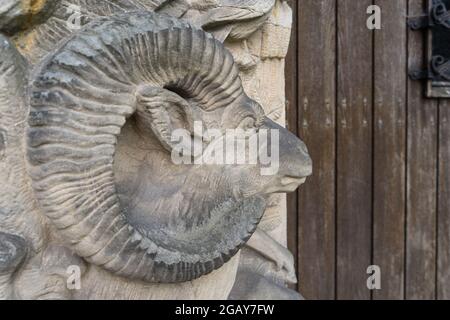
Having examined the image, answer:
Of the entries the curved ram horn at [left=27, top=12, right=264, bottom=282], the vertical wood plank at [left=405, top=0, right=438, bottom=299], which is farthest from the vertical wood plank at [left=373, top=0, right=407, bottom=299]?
the curved ram horn at [left=27, top=12, right=264, bottom=282]

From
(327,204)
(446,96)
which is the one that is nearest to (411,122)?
(446,96)

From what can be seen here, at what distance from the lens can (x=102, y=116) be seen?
632mm

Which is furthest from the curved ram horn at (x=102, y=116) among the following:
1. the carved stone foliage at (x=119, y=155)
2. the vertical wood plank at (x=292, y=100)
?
the vertical wood plank at (x=292, y=100)

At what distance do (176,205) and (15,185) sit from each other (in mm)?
236

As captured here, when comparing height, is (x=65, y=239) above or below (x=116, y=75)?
below

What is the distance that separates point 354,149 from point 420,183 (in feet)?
0.71

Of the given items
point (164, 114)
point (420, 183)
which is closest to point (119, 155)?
point (164, 114)

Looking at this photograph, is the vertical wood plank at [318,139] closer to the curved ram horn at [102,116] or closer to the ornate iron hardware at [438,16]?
the ornate iron hardware at [438,16]

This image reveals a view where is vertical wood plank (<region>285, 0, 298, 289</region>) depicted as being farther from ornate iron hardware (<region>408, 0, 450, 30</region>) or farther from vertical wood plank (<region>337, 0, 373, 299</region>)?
ornate iron hardware (<region>408, 0, 450, 30</region>)

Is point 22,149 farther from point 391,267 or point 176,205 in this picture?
point 391,267

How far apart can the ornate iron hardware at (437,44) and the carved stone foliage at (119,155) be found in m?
0.66

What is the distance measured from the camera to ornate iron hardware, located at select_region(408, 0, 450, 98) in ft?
4.24

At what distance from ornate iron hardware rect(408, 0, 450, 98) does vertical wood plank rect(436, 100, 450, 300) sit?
56 millimetres

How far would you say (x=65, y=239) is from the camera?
2.22 feet
